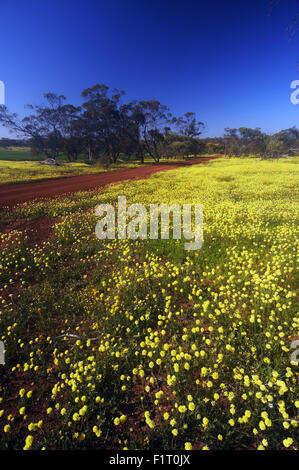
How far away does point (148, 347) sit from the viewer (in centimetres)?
→ 293

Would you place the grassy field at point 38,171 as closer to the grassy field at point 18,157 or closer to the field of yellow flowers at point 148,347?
the grassy field at point 18,157

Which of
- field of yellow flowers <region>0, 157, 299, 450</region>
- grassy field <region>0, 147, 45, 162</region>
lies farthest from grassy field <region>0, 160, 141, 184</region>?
grassy field <region>0, 147, 45, 162</region>

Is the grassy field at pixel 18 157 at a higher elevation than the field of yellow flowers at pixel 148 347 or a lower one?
higher

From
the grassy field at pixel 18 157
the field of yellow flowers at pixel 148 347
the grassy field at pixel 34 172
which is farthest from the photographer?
the grassy field at pixel 18 157

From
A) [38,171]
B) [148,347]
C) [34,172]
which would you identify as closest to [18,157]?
[38,171]

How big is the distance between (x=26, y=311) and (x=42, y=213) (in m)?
7.04

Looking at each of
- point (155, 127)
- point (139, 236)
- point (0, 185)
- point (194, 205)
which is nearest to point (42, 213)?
point (139, 236)

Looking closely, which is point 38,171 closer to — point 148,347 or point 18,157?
point 148,347

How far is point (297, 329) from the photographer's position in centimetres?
303

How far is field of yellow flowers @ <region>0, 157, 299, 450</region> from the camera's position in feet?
6.65

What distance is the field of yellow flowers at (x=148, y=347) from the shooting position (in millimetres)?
2027

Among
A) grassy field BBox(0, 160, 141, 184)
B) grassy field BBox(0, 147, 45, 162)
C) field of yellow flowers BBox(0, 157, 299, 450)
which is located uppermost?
grassy field BBox(0, 147, 45, 162)

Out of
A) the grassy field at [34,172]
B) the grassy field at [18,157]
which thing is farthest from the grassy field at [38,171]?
the grassy field at [18,157]

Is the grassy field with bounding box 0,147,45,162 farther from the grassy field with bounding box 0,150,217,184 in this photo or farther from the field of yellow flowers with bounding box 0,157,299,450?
the field of yellow flowers with bounding box 0,157,299,450
